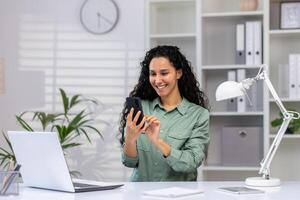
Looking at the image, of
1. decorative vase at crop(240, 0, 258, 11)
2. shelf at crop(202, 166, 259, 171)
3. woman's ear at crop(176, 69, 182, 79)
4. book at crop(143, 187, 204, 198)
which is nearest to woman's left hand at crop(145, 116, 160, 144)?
book at crop(143, 187, 204, 198)

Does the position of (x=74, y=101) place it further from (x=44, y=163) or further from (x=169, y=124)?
(x=44, y=163)

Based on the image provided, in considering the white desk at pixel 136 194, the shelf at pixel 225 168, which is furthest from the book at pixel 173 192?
the shelf at pixel 225 168

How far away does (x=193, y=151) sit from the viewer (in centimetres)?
270

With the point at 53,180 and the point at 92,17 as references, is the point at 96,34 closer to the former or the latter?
the point at 92,17

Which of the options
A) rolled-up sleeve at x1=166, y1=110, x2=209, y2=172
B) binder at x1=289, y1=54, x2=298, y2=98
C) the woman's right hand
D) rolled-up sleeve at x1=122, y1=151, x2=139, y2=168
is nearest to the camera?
the woman's right hand

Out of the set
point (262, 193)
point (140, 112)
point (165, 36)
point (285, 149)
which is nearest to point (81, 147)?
point (165, 36)

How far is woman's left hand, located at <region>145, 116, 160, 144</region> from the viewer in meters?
2.46

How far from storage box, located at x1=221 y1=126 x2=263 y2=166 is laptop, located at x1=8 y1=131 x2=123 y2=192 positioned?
5.72 feet

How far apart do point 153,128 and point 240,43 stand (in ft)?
5.37

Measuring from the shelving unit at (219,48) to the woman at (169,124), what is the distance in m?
1.03

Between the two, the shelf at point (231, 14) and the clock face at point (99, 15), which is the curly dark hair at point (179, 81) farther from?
the clock face at point (99, 15)

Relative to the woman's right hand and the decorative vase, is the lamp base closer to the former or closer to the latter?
the woman's right hand

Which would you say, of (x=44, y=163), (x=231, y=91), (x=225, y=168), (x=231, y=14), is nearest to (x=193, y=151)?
(x=231, y=91)

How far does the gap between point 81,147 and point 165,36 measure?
44.0 inches
